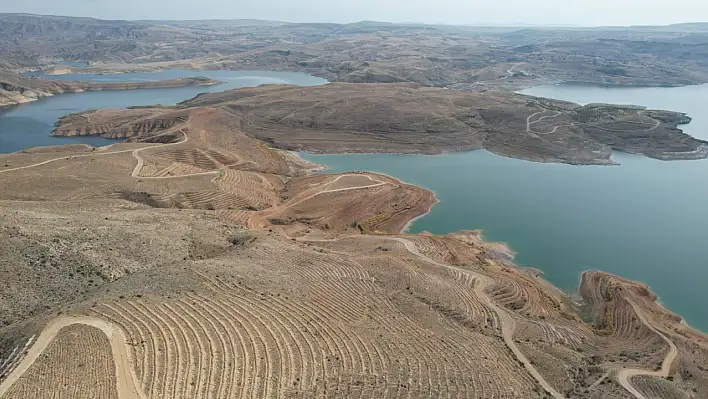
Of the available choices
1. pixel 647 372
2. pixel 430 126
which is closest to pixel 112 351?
pixel 647 372

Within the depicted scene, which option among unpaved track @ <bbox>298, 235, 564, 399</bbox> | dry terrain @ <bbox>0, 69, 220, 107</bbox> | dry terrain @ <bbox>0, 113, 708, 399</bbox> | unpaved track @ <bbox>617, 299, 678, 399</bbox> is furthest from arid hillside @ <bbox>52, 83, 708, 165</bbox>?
unpaved track @ <bbox>617, 299, 678, 399</bbox>

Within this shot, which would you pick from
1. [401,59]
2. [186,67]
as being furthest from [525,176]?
[186,67]

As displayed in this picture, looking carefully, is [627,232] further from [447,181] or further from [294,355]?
[294,355]

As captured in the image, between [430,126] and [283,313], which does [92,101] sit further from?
[283,313]

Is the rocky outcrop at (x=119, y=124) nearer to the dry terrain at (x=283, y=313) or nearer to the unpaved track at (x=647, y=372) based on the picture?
the dry terrain at (x=283, y=313)

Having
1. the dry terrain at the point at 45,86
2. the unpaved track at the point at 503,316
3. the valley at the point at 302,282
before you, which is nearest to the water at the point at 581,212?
the valley at the point at 302,282

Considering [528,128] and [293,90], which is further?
[293,90]

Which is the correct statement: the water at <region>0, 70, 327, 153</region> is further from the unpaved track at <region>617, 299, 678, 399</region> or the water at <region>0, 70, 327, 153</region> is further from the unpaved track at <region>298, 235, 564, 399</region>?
the unpaved track at <region>617, 299, 678, 399</region>
